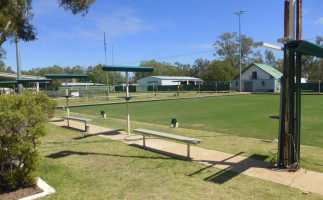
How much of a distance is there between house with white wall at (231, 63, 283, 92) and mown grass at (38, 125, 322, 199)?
157 feet

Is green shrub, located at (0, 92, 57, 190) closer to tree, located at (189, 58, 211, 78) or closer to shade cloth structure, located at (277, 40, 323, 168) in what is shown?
shade cloth structure, located at (277, 40, 323, 168)

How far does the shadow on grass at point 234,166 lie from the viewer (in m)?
4.39

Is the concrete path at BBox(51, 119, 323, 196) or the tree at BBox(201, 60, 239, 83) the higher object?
the tree at BBox(201, 60, 239, 83)

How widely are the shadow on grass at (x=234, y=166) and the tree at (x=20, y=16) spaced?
792 centimetres

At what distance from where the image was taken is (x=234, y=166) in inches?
195

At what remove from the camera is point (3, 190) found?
13.4 ft

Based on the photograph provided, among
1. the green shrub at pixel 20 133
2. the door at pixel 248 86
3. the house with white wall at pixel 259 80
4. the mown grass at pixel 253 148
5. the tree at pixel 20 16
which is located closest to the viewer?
the green shrub at pixel 20 133

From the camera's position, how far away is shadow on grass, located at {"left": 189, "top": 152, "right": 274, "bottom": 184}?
4.39m

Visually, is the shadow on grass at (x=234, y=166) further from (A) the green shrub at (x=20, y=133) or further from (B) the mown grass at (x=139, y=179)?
(A) the green shrub at (x=20, y=133)

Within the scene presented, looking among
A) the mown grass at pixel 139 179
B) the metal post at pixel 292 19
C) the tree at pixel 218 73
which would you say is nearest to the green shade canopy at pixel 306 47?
the metal post at pixel 292 19

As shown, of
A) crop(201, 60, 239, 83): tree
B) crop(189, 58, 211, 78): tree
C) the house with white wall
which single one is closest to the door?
the house with white wall

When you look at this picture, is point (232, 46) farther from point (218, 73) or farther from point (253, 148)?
point (253, 148)

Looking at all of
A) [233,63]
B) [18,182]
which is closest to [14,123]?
[18,182]

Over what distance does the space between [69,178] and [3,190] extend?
103 cm
